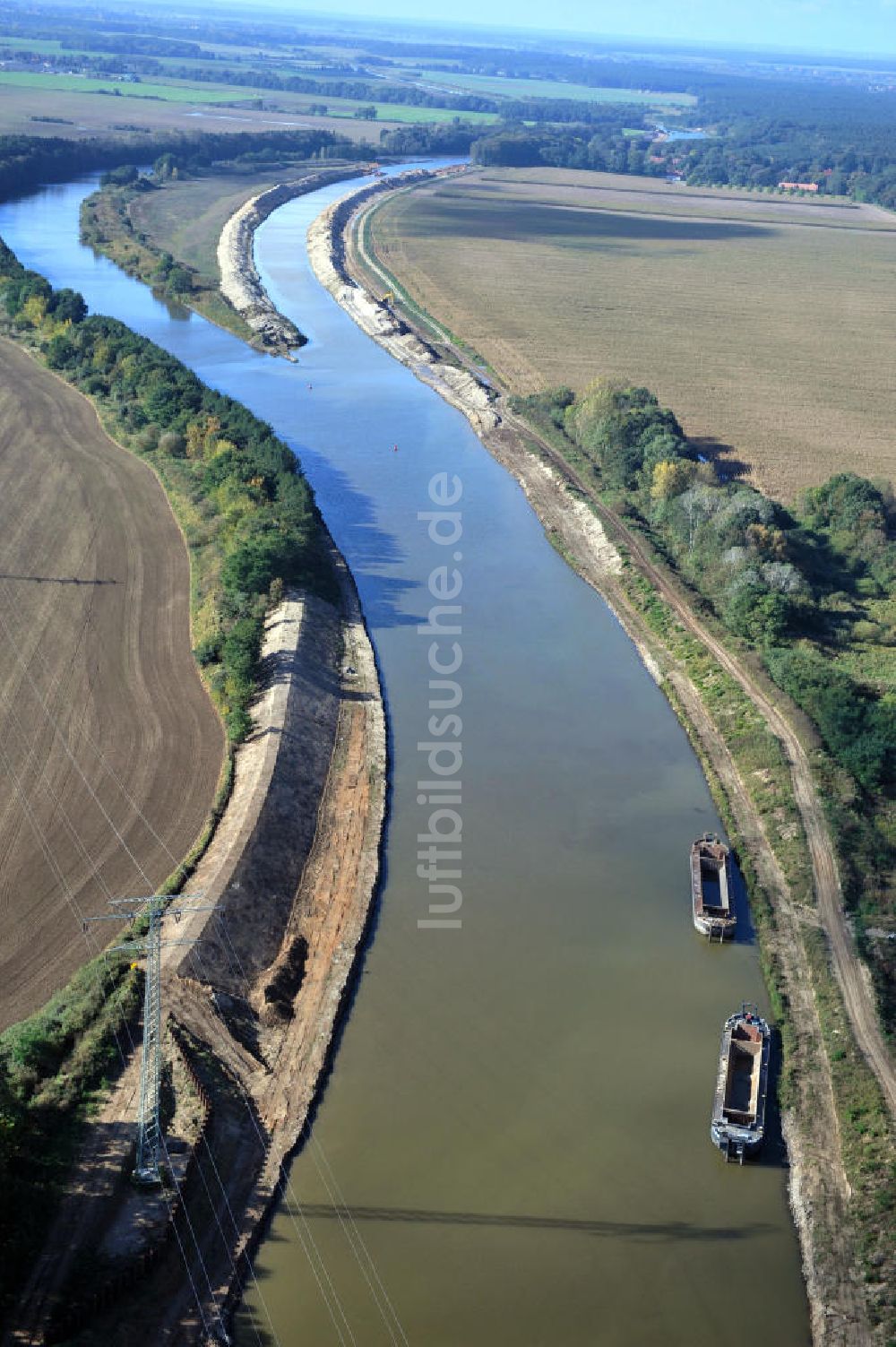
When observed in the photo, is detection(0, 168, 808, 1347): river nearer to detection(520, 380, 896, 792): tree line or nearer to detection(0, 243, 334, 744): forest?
detection(0, 243, 334, 744): forest

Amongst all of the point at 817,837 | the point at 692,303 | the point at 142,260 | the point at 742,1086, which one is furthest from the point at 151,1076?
the point at 142,260

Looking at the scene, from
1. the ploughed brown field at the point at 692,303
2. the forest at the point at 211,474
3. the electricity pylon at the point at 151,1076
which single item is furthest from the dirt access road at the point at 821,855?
the electricity pylon at the point at 151,1076

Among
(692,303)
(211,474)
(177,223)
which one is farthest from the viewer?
(177,223)

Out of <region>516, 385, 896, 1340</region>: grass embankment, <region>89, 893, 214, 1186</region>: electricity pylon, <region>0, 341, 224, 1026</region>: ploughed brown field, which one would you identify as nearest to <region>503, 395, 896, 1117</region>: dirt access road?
<region>516, 385, 896, 1340</region>: grass embankment

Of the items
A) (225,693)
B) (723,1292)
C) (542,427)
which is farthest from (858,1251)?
(542,427)

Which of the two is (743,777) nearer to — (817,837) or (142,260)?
(817,837)

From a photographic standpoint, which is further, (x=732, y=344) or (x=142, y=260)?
(x=142, y=260)
